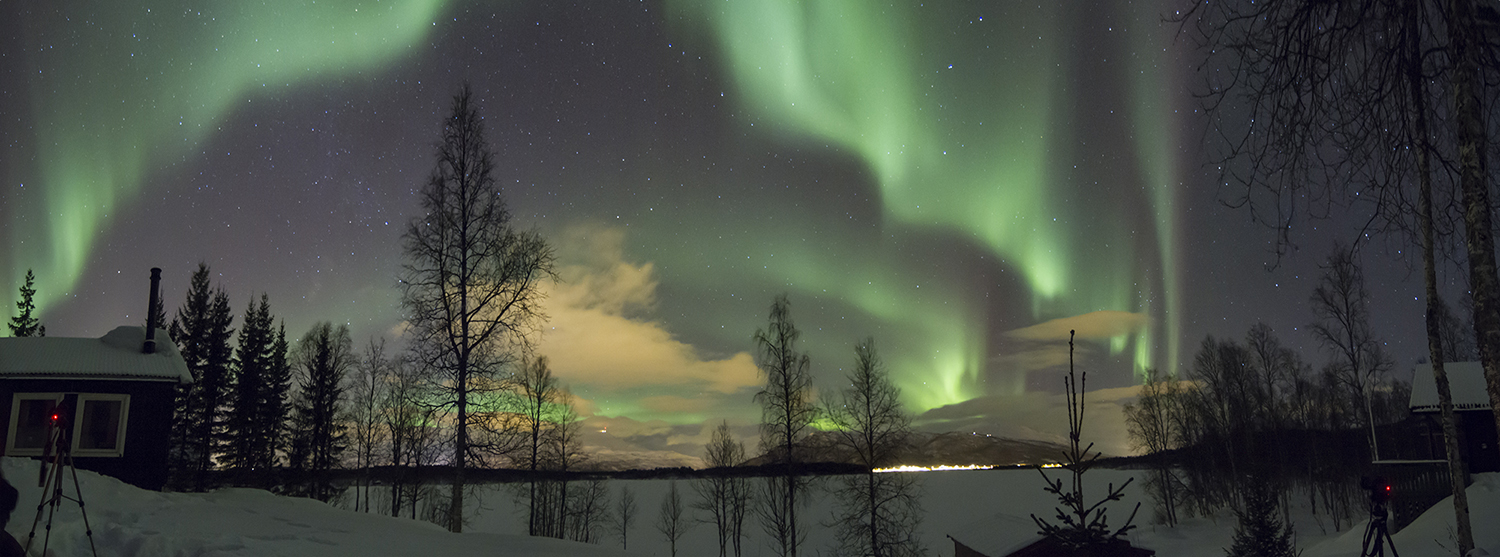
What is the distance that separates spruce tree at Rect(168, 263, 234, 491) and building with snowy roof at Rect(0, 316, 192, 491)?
64.9 ft

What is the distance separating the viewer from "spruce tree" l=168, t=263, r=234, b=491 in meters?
36.8

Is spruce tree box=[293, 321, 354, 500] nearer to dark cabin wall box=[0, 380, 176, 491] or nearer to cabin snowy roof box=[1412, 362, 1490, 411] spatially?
dark cabin wall box=[0, 380, 176, 491]

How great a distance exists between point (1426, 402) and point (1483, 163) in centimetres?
2579

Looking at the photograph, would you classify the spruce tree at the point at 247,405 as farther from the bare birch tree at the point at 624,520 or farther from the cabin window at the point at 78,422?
the bare birch tree at the point at 624,520

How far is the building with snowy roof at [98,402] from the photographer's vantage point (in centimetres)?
1780

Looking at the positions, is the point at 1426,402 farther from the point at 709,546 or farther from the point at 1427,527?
the point at 709,546

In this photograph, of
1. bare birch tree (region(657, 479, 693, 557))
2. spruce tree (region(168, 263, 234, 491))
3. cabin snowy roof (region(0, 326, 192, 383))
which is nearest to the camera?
cabin snowy roof (region(0, 326, 192, 383))

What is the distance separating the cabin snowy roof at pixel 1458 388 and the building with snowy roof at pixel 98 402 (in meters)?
36.4

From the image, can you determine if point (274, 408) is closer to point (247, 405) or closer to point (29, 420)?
point (247, 405)

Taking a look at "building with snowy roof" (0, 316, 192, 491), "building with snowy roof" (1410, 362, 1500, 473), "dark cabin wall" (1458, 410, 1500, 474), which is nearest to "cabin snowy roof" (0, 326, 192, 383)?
"building with snowy roof" (0, 316, 192, 491)

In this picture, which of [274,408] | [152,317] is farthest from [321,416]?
[152,317]

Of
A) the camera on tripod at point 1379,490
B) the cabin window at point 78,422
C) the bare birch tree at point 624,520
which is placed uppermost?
the cabin window at point 78,422

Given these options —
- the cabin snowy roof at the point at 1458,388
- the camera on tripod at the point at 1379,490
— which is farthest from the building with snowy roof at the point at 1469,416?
the camera on tripod at the point at 1379,490

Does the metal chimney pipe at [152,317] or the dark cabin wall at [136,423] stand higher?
the metal chimney pipe at [152,317]
